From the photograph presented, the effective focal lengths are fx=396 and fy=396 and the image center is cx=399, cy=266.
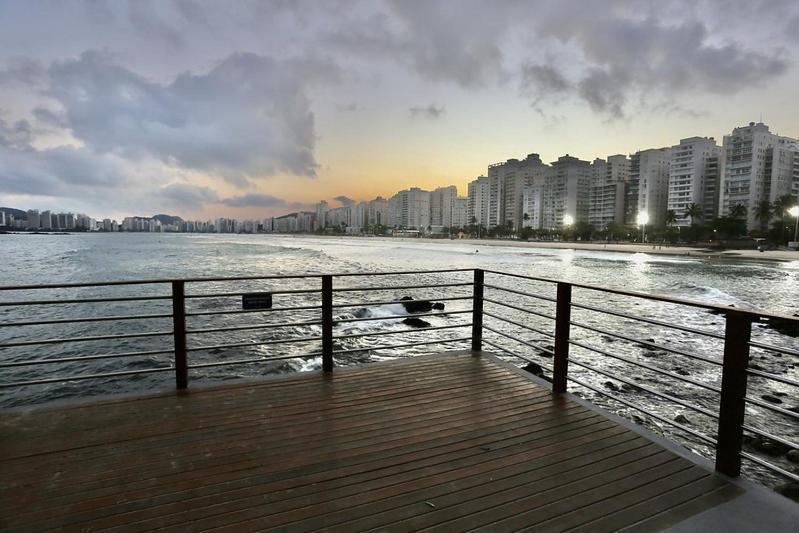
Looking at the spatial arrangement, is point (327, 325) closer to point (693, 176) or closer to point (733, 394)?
point (733, 394)

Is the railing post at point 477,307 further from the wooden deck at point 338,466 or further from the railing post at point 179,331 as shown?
the railing post at point 179,331

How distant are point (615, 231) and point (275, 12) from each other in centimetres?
12547

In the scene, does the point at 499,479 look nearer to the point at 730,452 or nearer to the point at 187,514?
the point at 730,452

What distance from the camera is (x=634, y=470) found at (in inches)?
116

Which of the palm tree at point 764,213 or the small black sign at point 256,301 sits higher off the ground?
the palm tree at point 764,213

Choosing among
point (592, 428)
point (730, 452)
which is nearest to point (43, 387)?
point (592, 428)

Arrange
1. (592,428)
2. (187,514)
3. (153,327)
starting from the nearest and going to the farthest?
(187,514), (592,428), (153,327)

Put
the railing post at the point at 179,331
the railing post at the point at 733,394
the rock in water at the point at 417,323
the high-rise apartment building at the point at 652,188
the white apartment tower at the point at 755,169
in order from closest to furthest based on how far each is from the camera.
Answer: the railing post at the point at 733,394 → the railing post at the point at 179,331 → the rock in water at the point at 417,323 → the white apartment tower at the point at 755,169 → the high-rise apartment building at the point at 652,188

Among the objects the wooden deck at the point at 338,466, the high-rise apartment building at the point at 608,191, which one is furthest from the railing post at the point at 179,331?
the high-rise apartment building at the point at 608,191

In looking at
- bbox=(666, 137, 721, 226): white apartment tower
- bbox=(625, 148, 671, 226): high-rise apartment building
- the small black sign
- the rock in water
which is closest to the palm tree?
bbox=(666, 137, 721, 226): white apartment tower

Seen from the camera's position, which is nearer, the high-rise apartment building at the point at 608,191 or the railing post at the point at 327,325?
the railing post at the point at 327,325

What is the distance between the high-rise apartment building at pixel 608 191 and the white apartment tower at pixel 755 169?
36590 mm

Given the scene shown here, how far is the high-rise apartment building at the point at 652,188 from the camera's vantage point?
140500mm

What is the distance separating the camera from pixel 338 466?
2.94 m
